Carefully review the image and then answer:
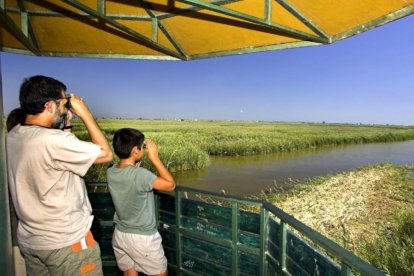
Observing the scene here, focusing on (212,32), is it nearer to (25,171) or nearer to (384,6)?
(384,6)

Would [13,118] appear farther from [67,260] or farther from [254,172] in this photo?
[254,172]

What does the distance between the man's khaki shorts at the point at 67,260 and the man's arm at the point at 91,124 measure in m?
0.51

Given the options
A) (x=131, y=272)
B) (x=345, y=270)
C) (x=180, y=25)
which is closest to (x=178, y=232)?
(x=131, y=272)

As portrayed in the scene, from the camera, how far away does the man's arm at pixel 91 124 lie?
1820 mm

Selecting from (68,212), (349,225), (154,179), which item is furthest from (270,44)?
(349,225)

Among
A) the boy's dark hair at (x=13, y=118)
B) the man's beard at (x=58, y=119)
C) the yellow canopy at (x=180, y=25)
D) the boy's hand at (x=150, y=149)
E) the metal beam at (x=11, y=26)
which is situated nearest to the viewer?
the man's beard at (x=58, y=119)

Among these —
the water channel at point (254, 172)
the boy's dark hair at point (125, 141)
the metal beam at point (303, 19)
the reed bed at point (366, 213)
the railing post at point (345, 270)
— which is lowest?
the water channel at point (254, 172)

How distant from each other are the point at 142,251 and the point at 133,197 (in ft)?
1.47

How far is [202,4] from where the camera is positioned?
2152mm

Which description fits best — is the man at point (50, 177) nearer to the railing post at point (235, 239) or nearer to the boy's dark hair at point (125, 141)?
the boy's dark hair at point (125, 141)

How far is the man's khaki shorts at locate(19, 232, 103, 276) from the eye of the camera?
5.83 ft

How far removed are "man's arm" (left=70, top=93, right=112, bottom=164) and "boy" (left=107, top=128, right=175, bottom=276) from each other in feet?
Result: 1.49

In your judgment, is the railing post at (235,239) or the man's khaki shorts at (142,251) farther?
the railing post at (235,239)

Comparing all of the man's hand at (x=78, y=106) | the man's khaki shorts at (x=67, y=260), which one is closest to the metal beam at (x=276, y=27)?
the man's hand at (x=78, y=106)
